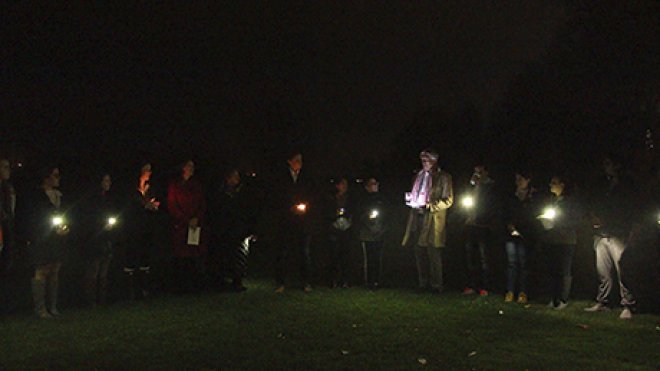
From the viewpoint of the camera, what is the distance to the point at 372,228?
1137 cm

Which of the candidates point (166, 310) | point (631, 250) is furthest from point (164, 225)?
point (631, 250)

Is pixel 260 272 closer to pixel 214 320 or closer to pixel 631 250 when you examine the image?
pixel 214 320

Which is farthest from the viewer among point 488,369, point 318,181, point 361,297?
point 318,181

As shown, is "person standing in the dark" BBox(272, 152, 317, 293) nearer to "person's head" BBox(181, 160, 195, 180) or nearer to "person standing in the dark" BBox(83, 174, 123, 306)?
"person's head" BBox(181, 160, 195, 180)

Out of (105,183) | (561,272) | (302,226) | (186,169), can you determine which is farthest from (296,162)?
(561,272)

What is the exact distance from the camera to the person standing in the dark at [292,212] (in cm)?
1118

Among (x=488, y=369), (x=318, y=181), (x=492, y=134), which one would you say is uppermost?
(x=492, y=134)

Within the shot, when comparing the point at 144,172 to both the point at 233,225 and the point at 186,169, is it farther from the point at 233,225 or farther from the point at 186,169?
the point at 233,225

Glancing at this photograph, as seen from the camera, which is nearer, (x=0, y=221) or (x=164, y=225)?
(x=0, y=221)

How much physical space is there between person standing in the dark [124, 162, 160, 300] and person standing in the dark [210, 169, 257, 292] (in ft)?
3.82

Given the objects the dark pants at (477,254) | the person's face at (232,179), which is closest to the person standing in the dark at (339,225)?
the person's face at (232,179)

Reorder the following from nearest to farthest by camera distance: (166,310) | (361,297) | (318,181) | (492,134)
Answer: (166,310) → (361,297) → (318,181) → (492,134)

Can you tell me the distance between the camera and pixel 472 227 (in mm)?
10742

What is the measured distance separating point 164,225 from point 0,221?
268 centimetres
